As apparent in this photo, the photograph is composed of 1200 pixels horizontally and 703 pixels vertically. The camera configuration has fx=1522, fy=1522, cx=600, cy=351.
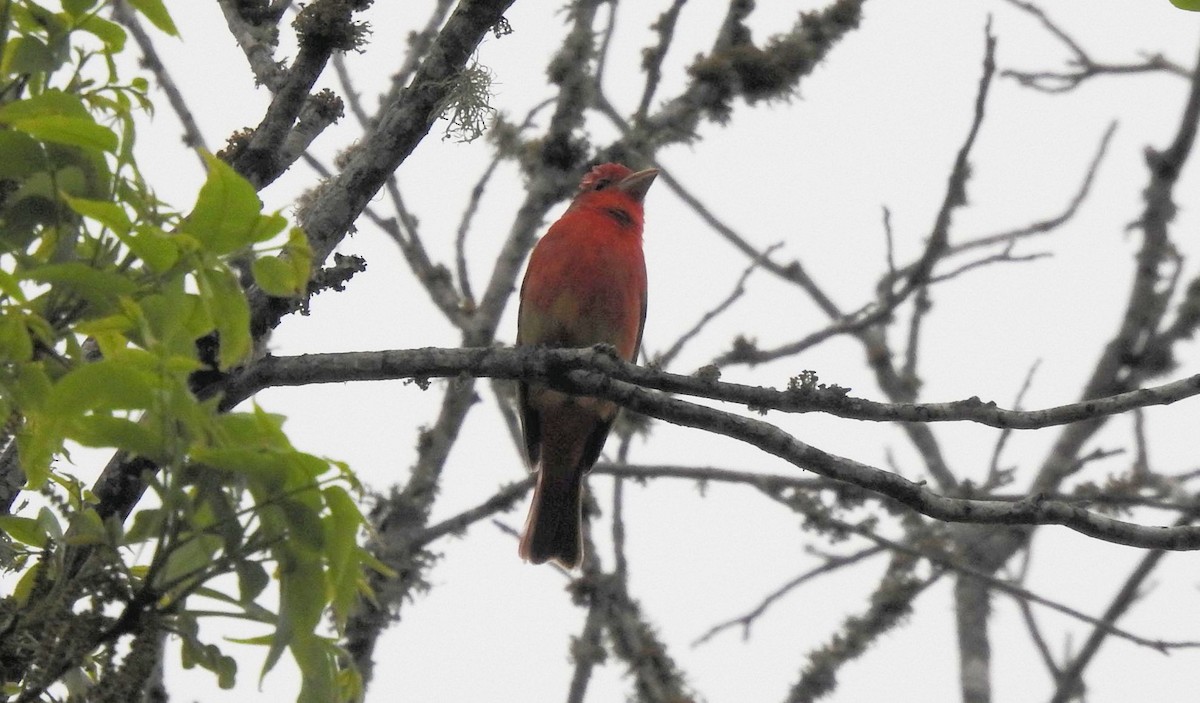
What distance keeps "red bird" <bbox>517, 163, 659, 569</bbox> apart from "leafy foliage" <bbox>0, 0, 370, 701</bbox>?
464 centimetres

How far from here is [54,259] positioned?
2.16 meters

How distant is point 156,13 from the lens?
217 centimetres

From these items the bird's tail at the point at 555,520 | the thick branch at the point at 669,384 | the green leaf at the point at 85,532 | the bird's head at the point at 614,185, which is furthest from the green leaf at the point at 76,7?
the bird's head at the point at 614,185

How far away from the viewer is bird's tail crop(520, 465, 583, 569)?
7.57m

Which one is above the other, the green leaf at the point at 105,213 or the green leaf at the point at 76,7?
the green leaf at the point at 76,7

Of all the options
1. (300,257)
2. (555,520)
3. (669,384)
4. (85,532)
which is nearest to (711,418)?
(669,384)

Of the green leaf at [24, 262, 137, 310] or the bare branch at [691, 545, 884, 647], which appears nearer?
the green leaf at [24, 262, 137, 310]

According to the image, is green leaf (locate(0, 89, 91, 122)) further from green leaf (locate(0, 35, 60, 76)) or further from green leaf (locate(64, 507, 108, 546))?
green leaf (locate(64, 507, 108, 546))

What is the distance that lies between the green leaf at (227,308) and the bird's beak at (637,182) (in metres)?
5.84

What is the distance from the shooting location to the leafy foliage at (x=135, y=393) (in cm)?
190

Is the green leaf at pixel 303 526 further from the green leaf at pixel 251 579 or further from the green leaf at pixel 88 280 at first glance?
the green leaf at pixel 88 280

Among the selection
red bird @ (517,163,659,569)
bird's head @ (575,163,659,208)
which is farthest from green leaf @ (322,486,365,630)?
bird's head @ (575,163,659,208)

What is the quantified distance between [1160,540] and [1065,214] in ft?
18.9

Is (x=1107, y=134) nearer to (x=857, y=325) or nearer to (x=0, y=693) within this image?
(x=857, y=325)
